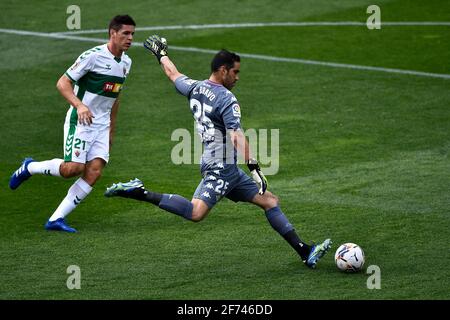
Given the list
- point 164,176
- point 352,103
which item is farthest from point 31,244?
point 352,103

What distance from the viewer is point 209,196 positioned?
10.8 meters

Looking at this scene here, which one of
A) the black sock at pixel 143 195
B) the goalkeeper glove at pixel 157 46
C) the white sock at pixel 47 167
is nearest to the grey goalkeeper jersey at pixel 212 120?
the black sock at pixel 143 195

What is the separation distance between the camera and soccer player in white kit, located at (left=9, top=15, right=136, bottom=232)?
1210 centimetres

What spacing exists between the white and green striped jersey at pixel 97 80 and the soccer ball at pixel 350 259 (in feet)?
11.7

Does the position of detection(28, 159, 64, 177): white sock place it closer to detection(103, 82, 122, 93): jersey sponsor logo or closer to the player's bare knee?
the player's bare knee

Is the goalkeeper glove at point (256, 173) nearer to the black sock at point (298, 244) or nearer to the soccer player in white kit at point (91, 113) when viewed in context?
the black sock at point (298, 244)

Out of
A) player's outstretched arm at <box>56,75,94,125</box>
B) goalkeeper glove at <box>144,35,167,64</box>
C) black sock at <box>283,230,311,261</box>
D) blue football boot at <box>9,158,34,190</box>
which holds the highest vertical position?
goalkeeper glove at <box>144,35,167,64</box>

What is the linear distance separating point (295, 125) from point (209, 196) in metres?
6.37

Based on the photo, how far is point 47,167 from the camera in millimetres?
12477

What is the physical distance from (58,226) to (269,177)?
11.9 ft

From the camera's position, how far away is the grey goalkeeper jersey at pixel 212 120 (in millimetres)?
10617

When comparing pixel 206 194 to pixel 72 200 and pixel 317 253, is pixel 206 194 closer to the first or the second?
pixel 317 253

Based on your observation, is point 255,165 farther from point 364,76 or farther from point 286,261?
point 364,76

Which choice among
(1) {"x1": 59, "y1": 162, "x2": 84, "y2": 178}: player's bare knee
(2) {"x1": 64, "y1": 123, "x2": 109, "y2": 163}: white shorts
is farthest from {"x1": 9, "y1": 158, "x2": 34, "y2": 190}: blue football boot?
(2) {"x1": 64, "y1": 123, "x2": 109, "y2": 163}: white shorts
